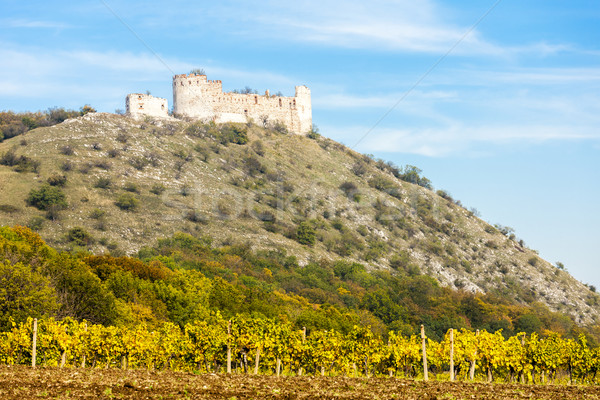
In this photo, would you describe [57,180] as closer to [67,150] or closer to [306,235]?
[67,150]

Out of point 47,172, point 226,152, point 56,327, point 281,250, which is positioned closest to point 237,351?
point 56,327

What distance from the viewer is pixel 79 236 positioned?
85812 millimetres

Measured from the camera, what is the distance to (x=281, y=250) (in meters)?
101

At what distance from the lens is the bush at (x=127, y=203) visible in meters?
99.1

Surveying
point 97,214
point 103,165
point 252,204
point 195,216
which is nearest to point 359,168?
point 252,204

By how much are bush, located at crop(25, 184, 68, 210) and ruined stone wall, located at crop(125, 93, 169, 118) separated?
31931 mm

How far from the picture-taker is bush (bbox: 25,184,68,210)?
92.1 metres

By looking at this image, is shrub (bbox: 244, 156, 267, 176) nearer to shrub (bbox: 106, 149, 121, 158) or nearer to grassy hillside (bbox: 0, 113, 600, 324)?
grassy hillside (bbox: 0, 113, 600, 324)

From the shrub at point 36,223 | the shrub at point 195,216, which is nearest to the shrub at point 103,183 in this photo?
the shrub at point 195,216

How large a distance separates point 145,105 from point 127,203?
98.3 ft

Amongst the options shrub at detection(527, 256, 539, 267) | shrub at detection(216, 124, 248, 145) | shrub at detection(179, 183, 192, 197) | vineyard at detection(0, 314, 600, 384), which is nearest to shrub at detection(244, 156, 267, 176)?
shrub at detection(216, 124, 248, 145)

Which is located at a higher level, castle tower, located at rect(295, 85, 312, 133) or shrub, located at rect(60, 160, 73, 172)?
castle tower, located at rect(295, 85, 312, 133)

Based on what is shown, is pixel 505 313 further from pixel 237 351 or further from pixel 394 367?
pixel 237 351

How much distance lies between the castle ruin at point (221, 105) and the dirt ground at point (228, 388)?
99752mm
